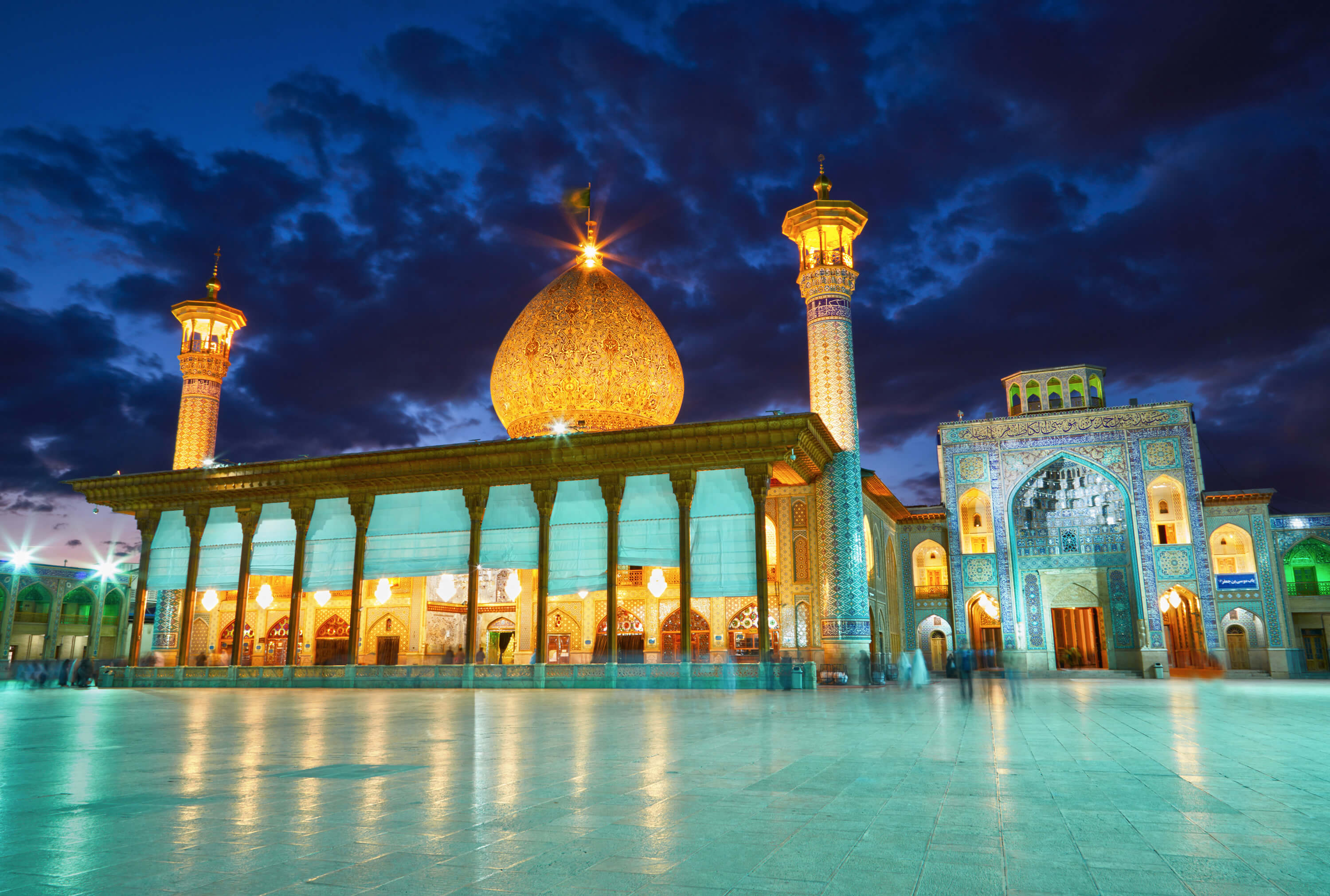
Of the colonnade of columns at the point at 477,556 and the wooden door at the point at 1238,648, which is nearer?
the colonnade of columns at the point at 477,556

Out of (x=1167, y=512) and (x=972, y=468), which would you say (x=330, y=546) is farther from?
(x=1167, y=512)

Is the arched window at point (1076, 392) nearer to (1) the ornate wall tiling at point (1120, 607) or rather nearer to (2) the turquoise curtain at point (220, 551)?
(1) the ornate wall tiling at point (1120, 607)

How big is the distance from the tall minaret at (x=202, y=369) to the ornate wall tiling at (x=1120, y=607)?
32.3 metres


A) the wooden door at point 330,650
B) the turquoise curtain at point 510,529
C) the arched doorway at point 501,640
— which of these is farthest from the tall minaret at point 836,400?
the wooden door at point 330,650

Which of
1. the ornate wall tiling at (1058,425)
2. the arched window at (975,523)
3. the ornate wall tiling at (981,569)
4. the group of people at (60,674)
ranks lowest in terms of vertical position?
the group of people at (60,674)

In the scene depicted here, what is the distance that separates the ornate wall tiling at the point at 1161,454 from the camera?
32.2 meters

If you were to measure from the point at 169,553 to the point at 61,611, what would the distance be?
23445 millimetres

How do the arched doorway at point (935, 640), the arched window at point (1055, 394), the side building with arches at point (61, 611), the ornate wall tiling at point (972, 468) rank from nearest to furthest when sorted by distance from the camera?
the ornate wall tiling at point (972, 468) → the arched window at point (1055, 394) → the arched doorway at point (935, 640) → the side building with arches at point (61, 611)

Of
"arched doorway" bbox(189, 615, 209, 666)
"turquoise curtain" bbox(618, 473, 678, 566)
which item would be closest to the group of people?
"arched doorway" bbox(189, 615, 209, 666)

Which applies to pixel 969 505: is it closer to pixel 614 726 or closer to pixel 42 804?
pixel 614 726

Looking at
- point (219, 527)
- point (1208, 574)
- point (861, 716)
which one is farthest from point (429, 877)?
point (1208, 574)

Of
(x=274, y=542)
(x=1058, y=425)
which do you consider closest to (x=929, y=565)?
(x=1058, y=425)

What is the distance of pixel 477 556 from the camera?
900 inches

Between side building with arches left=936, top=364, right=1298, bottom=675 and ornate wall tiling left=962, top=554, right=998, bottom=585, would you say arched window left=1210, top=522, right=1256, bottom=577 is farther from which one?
ornate wall tiling left=962, top=554, right=998, bottom=585
